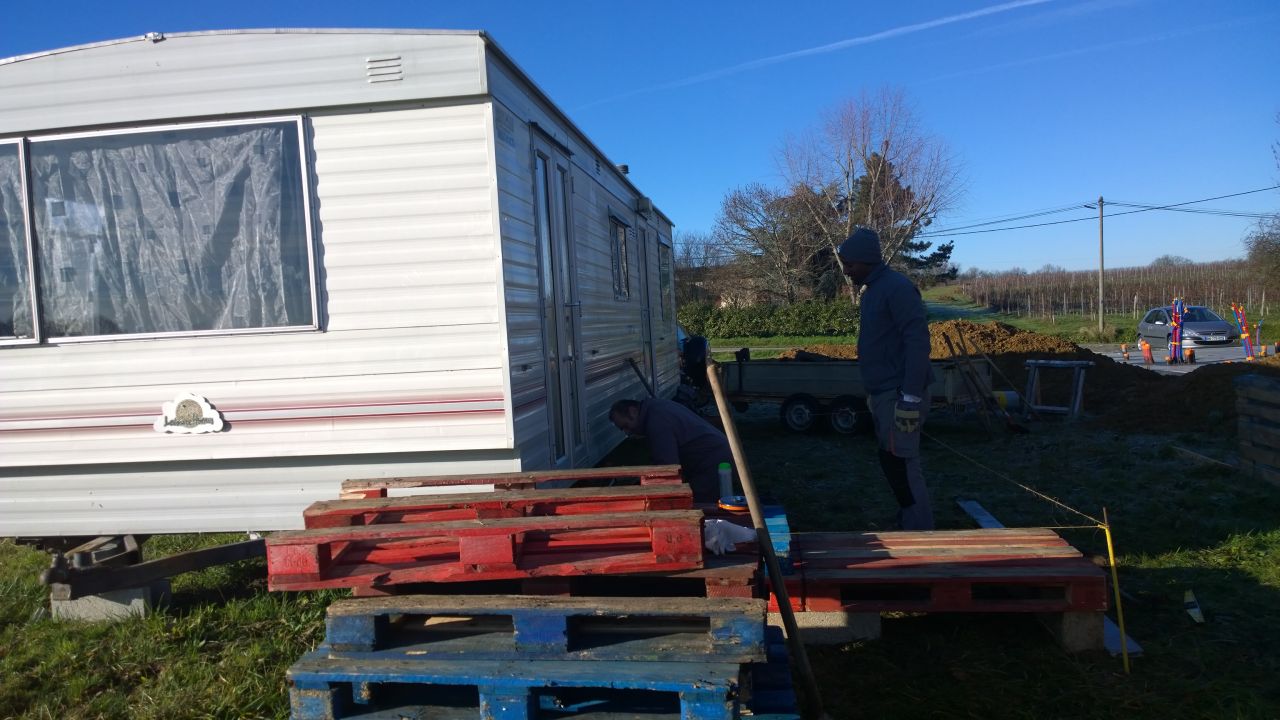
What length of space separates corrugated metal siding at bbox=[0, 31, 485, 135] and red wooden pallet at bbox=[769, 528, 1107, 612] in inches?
117

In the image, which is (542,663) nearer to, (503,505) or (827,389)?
(503,505)

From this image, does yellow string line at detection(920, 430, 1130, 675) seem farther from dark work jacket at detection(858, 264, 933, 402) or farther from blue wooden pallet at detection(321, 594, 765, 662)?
blue wooden pallet at detection(321, 594, 765, 662)

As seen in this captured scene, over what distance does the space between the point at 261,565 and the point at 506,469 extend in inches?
94.7

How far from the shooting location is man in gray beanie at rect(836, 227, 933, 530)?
457cm

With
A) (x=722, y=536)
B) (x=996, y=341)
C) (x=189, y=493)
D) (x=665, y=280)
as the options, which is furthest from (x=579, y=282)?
(x=996, y=341)

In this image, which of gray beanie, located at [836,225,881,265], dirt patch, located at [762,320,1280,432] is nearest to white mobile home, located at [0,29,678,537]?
gray beanie, located at [836,225,881,265]

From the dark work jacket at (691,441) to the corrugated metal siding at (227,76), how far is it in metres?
2.20

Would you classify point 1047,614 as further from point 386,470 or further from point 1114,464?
point 1114,464

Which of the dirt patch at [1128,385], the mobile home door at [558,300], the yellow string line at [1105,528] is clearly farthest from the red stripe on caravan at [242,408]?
the dirt patch at [1128,385]

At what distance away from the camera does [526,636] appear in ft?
8.64

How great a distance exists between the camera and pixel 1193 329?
20.4 metres

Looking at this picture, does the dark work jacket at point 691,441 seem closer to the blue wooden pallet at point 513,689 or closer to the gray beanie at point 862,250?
the gray beanie at point 862,250

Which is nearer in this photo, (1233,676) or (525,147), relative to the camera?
(1233,676)

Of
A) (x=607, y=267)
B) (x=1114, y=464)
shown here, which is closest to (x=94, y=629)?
(x=607, y=267)
